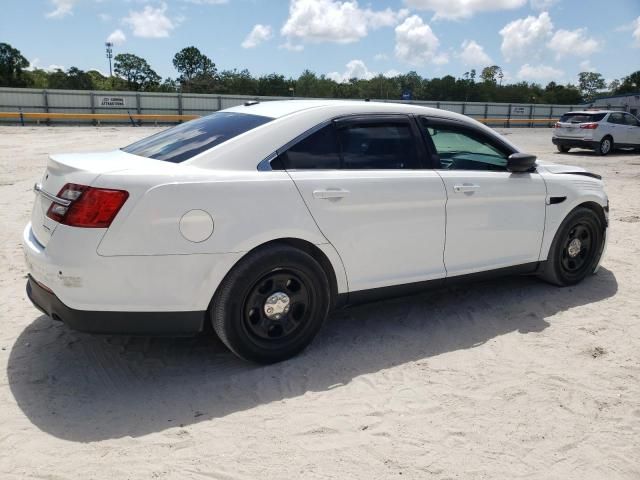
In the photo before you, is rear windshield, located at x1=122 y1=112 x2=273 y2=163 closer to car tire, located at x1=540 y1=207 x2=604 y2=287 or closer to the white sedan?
the white sedan

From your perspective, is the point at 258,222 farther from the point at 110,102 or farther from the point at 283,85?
the point at 283,85

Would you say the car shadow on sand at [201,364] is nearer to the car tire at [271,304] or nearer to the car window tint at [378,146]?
the car tire at [271,304]

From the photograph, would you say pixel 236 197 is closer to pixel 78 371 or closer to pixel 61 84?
pixel 78 371

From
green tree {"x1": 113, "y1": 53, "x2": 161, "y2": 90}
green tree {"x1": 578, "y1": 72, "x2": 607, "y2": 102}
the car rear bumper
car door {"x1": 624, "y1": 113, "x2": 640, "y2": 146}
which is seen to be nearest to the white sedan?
the car rear bumper

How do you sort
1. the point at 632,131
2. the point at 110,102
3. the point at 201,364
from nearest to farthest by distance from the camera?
the point at 201,364 < the point at 632,131 < the point at 110,102

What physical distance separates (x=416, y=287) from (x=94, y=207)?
2.27 metres

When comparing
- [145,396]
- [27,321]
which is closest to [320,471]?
[145,396]

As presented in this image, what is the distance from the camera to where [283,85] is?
251 feet

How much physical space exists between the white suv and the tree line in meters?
51.6

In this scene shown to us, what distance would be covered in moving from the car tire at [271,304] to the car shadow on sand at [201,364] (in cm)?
17

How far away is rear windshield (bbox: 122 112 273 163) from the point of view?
11.3 feet

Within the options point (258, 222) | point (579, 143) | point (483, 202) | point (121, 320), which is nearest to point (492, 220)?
point (483, 202)

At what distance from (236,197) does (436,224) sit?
1.56 meters

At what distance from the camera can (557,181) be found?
4781mm
